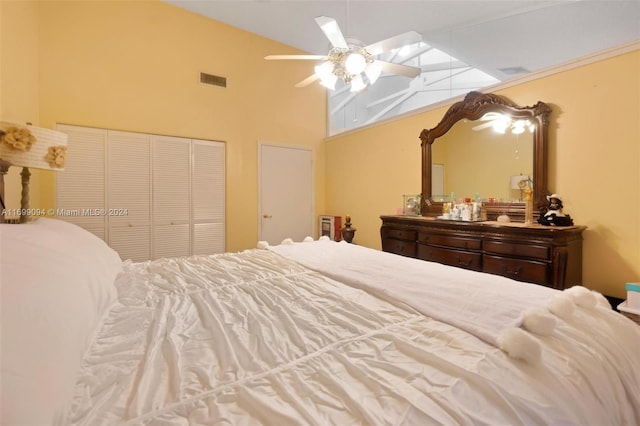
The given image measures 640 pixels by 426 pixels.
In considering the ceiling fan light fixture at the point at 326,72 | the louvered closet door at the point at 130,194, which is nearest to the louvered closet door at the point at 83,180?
the louvered closet door at the point at 130,194

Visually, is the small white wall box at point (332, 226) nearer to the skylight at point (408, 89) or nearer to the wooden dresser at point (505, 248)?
the skylight at point (408, 89)

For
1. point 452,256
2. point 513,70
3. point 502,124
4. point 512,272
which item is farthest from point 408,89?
point 512,272

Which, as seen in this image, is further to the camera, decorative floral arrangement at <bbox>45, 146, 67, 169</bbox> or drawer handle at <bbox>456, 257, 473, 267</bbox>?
drawer handle at <bbox>456, 257, 473, 267</bbox>

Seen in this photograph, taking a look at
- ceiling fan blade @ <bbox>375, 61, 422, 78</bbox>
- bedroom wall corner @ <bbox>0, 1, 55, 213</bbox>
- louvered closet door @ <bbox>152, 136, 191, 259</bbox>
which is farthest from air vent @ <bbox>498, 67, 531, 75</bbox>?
bedroom wall corner @ <bbox>0, 1, 55, 213</bbox>

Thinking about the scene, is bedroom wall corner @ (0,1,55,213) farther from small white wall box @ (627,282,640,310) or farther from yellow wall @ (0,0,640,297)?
small white wall box @ (627,282,640,310)

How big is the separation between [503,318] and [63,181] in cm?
395

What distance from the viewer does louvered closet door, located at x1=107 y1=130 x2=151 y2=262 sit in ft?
11.1

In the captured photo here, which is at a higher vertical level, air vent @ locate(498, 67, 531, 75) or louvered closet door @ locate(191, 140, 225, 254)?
air vent @ locate(498, 67, 531, 75)

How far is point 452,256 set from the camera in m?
2.80

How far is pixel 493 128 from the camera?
9.58 feet

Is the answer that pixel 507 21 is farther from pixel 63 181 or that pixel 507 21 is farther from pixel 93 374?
pixel 63 181

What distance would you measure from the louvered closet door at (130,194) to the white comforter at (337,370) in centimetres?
271

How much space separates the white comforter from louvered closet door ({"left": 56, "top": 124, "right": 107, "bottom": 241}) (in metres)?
2.74

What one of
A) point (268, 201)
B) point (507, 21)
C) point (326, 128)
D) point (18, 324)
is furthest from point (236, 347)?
point (326, 128)
